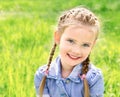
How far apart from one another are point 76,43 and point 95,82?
1.29 ft

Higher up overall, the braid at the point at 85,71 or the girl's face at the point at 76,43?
the girl's face at the point at 76,43

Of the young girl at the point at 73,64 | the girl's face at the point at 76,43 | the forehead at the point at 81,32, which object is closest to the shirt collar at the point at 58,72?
the young girl at the point at 73,64

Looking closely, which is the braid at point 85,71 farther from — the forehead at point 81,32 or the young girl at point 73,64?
the forehead at point 81,32

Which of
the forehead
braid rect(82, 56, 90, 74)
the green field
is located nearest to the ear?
the forehead

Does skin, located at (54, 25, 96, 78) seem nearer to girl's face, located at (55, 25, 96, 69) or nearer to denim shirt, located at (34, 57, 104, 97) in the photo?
girl's face, located at (55, 25, 96, 69)

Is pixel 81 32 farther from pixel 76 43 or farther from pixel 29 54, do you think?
pixel 29 54

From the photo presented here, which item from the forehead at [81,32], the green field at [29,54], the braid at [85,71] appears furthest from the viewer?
the green field at [29,54]

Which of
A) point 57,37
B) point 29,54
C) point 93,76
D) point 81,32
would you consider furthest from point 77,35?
point 29,54

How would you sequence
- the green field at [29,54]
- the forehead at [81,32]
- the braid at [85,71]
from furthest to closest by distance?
the green field at [29,54], the braid at [85,71], the forehead at [81,32]

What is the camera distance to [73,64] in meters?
4.42

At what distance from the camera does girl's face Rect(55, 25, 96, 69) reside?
427 centimetres

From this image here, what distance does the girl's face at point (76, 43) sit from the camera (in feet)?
14.0

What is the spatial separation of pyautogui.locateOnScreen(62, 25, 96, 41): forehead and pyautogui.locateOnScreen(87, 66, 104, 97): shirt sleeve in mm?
314

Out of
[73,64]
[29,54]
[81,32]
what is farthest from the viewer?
[29,54]
